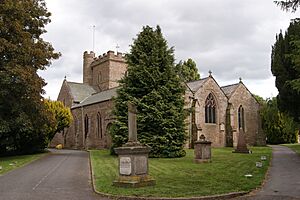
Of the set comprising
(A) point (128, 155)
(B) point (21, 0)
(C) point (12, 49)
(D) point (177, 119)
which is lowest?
(A) point (128, 155)

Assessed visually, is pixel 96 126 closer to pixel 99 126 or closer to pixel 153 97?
pixel 99 126

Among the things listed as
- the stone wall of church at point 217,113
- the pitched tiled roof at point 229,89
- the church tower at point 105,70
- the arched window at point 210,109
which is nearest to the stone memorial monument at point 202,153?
the stone wall of church at point 217,113

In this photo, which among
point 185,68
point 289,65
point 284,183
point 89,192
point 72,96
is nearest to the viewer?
point 89,192

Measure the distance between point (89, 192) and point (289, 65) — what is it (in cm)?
1671

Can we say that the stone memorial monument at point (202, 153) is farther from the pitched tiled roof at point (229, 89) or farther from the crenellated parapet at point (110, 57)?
the crenellated parapet at point (110, 57)

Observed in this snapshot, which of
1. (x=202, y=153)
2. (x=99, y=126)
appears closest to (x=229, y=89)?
(x=99, y=126)

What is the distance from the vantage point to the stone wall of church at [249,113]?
46600 millimetres

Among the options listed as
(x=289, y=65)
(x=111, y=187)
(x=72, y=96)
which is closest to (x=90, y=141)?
(x=72, y=96)

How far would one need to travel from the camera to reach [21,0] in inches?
1051

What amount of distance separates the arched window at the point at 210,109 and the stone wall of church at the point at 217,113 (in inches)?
15.1

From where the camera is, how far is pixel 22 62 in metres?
25.8

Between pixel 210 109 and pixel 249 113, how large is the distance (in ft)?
22.7

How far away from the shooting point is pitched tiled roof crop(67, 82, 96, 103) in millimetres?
56881

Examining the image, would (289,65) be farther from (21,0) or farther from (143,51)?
(21,0)
